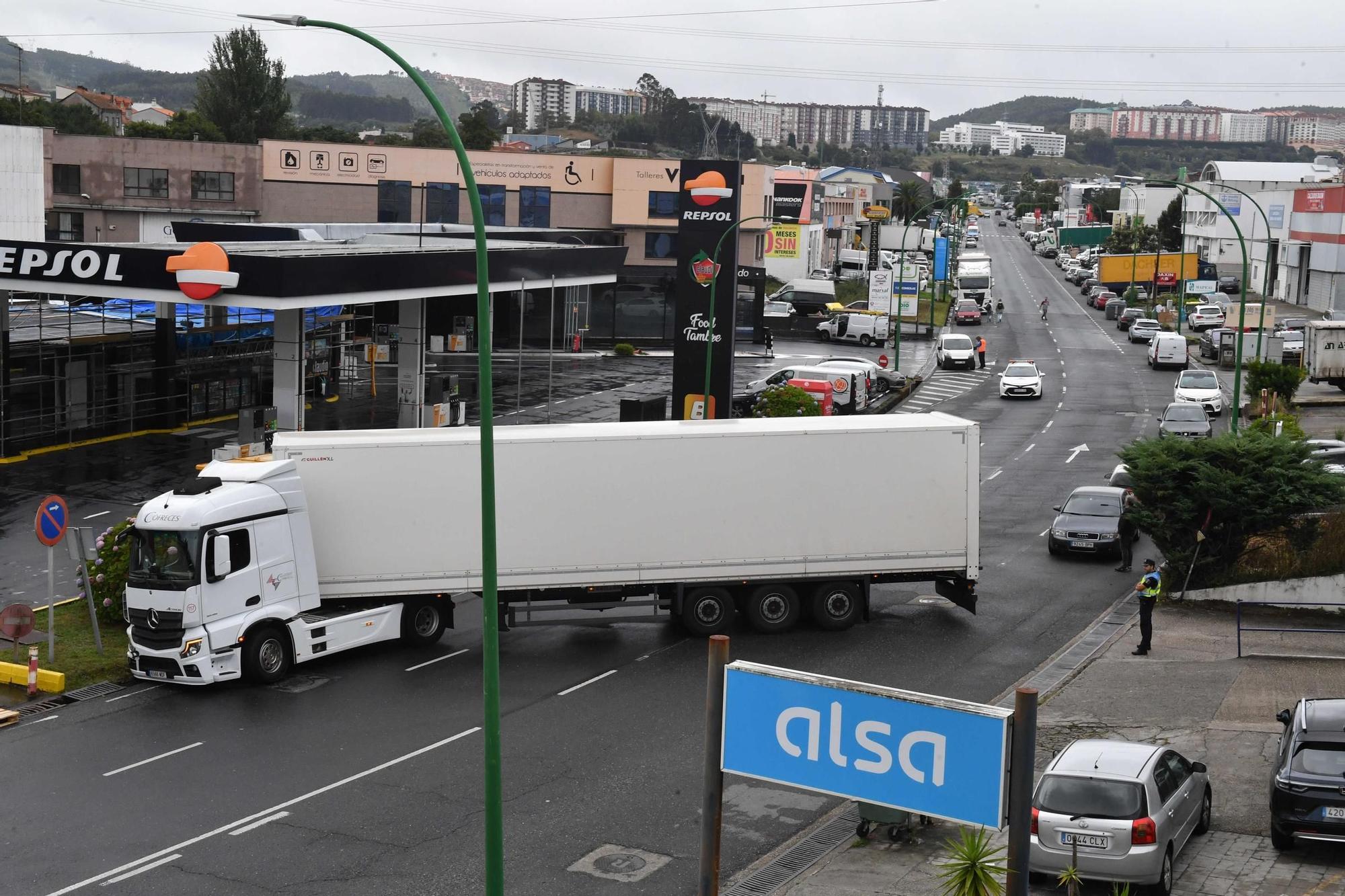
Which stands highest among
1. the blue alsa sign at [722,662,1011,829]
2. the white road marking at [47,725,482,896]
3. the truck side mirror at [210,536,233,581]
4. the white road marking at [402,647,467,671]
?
the blue alsa sign at [722,662,1011,829]

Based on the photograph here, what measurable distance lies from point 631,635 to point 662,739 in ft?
17.5

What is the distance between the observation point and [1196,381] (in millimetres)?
48719

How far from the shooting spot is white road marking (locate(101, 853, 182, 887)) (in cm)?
1330

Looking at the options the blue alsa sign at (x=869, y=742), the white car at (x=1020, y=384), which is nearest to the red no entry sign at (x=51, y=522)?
the blue alsa sign at (x=869, y=742)

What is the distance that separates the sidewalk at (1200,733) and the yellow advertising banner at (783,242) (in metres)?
80.7

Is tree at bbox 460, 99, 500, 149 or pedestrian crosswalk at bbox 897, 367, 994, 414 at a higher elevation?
tree at bbox 460, 99, 500, 149

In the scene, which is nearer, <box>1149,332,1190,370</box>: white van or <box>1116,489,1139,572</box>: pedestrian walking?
<box>1116,489,1139,572</box>: pedestrian walking

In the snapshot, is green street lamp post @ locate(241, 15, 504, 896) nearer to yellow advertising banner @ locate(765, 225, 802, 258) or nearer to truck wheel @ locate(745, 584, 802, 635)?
truck wheel @ locate(745, 584, 802, 635)

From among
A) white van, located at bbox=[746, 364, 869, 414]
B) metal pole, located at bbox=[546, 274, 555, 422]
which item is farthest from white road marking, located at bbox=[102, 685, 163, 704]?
white van, located at bbox=[746, 364, 869, 414]

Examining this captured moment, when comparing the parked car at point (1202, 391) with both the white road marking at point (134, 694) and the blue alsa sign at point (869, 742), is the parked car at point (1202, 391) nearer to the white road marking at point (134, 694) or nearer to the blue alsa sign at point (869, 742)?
the white road marking at point (134, 694)

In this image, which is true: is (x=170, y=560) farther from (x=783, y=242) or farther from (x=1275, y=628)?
(x=783, y=242)

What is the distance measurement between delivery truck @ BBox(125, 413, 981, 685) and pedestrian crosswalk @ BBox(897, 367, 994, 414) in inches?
1008

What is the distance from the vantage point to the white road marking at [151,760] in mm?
16297

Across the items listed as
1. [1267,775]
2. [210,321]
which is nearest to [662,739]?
[1267,775]
